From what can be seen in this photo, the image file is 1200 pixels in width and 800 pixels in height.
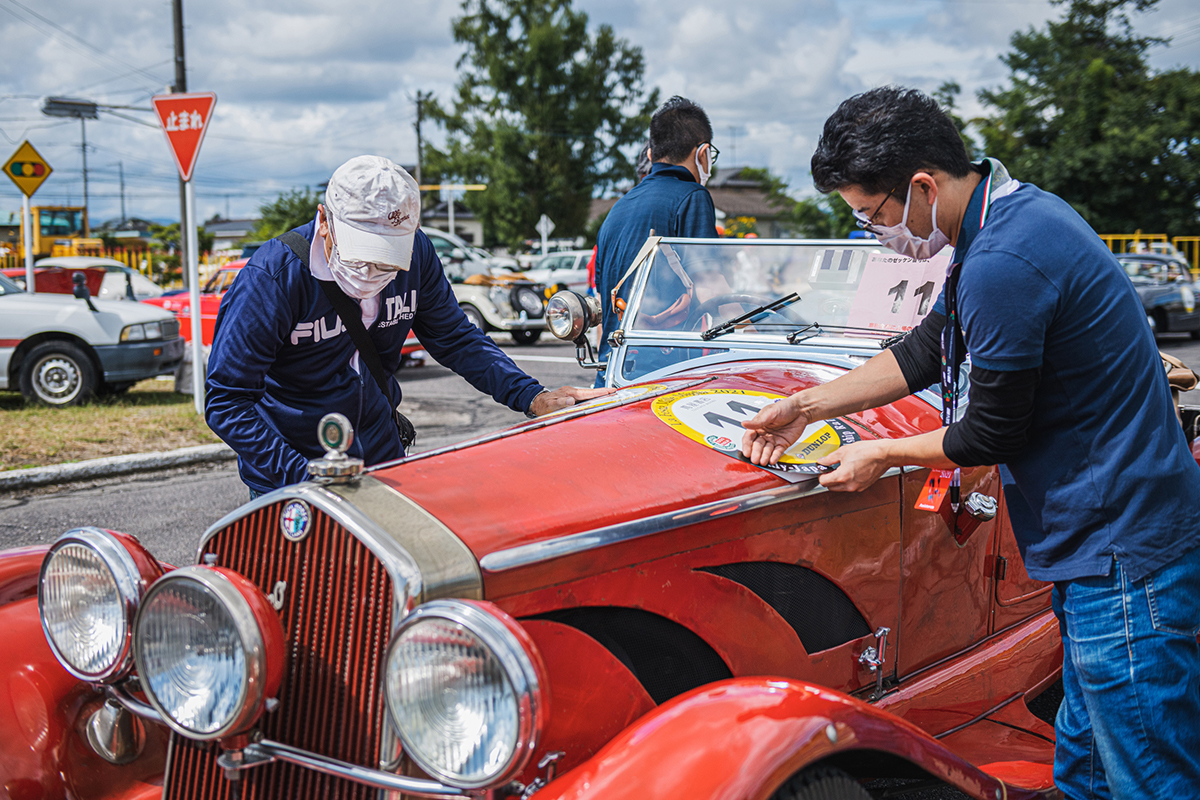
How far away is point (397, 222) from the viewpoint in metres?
2.46

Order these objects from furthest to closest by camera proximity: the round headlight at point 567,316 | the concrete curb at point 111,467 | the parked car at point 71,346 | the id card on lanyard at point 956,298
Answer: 1. the parked car at point 71,346
2. the concrete curb at point 111,467
3. the round headlight at point 567,316
4. the id card on lanyard at point 956,298

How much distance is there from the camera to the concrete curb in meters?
6.49

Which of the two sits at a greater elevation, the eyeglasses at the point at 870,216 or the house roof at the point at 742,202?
the house roof at the point at 742,202

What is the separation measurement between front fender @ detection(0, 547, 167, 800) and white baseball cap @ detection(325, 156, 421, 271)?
127 cm

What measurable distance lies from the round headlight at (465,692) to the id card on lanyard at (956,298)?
1113 mm

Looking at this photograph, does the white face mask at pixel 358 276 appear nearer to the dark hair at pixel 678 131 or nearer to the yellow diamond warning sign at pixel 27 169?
the dark hair at pixel 678 131

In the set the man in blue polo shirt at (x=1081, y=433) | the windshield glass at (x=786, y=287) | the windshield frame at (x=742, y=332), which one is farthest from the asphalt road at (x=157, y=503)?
the man in blue polo shirt at (x=1081, y=433)

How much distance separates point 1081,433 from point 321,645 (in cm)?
150

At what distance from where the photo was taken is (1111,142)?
30.3 metres

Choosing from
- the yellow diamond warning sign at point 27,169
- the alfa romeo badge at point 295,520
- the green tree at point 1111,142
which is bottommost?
the alfa romeo badge at point 295,520

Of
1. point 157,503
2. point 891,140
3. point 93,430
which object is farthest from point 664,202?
point 93,430

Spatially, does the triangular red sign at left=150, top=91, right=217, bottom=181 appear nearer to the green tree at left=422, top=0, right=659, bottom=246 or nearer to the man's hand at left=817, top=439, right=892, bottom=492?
the man's hand at left=817, top=439, right=892, bottom=492

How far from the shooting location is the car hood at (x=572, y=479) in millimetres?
1791

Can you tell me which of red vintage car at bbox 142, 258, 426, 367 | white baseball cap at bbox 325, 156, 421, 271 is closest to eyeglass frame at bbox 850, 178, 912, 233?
white baseball cap at bbox 325, 156, 421, 271
